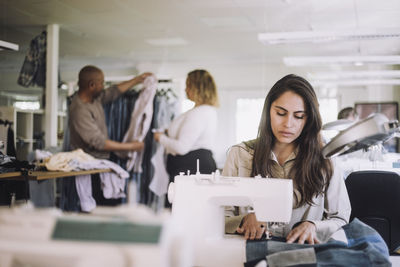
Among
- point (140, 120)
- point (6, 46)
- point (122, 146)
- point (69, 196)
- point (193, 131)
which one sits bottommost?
point (69, 196)

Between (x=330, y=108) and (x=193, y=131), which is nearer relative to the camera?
(x=193, y=131)

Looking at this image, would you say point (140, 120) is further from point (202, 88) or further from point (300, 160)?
point (300, 160)

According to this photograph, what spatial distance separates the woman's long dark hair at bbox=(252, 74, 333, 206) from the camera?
1817 millimetres

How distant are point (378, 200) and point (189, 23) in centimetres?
398

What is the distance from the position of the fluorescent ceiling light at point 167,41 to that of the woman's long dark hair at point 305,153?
5413 millimetres

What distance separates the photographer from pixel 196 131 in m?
3.79

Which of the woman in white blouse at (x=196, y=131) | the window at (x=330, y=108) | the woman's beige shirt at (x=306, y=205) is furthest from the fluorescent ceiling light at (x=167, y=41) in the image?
the woman's beige shirt at (x=306, y=205)

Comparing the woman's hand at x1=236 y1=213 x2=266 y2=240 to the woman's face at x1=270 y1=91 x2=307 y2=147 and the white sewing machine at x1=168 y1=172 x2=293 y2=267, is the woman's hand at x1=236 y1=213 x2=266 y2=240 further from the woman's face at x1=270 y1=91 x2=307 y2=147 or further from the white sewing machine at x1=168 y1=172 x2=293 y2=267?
the woman's face at x1=270 y1=91 x2=307 y2=147

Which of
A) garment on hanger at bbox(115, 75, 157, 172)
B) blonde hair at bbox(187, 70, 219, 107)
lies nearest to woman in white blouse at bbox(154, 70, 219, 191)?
blonde hair at bbox(187, 70, 219, 107)

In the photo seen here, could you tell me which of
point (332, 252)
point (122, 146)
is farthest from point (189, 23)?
point (332, 252)

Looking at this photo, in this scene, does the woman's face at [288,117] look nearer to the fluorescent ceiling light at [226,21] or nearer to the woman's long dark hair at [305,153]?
the woman's long dark hair at [305,153]

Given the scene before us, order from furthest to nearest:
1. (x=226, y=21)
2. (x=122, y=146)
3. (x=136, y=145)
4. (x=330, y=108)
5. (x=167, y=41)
Answer: (x=330, y=108) → (x=167, y=41) → (x=226, y=21) → (x=136, y=145) → (x=122, y=146)

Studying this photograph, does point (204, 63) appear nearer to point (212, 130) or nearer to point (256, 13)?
point (256, 13)

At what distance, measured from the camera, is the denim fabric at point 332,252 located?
1.29m
